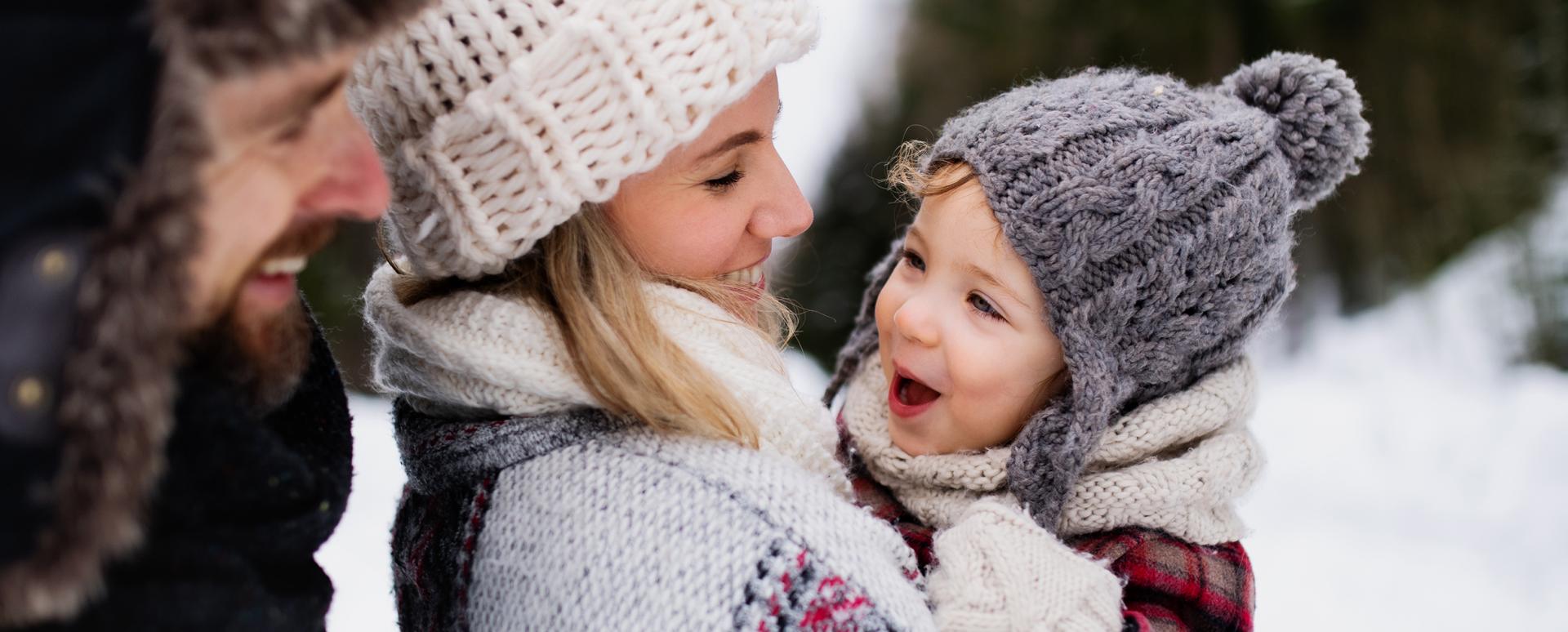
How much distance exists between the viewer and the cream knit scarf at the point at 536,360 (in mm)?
1339

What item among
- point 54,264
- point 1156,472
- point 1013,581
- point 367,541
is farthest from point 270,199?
point 367,541

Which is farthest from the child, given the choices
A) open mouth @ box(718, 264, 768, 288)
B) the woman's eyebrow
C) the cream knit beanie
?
the cream knit beanie

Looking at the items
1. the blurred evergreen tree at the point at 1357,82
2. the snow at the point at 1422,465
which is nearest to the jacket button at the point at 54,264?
the snow at the point at 1422,465

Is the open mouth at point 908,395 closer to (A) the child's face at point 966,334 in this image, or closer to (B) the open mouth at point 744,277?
(A) the child's face at point 966,334

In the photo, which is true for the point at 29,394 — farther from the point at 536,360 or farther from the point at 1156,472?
the point at 1156,472

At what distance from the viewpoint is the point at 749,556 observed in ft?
4.01

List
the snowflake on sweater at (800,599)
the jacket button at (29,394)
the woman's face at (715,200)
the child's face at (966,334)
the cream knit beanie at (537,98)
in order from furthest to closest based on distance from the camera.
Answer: the child's face at (966,334) → the woman's face at (715,200) → the cream knit beanie at (537,98) → the snowflake on sweater at (800,599) → the jacket button at (29,394)

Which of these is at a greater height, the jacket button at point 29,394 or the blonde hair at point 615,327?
the blonde hair at point 615,327

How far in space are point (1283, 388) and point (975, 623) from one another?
4603 millimetres

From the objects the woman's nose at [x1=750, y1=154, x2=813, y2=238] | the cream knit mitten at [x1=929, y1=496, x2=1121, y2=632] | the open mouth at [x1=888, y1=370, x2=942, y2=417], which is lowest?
the cream knit mitten at [x1=929, y1=496, x2=1121, y2=632]

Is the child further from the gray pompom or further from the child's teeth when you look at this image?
the child's teeth

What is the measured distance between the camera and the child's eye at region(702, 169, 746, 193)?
155 cm

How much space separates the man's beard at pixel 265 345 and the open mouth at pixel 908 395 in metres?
0.87

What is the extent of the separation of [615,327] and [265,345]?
1.34ft
